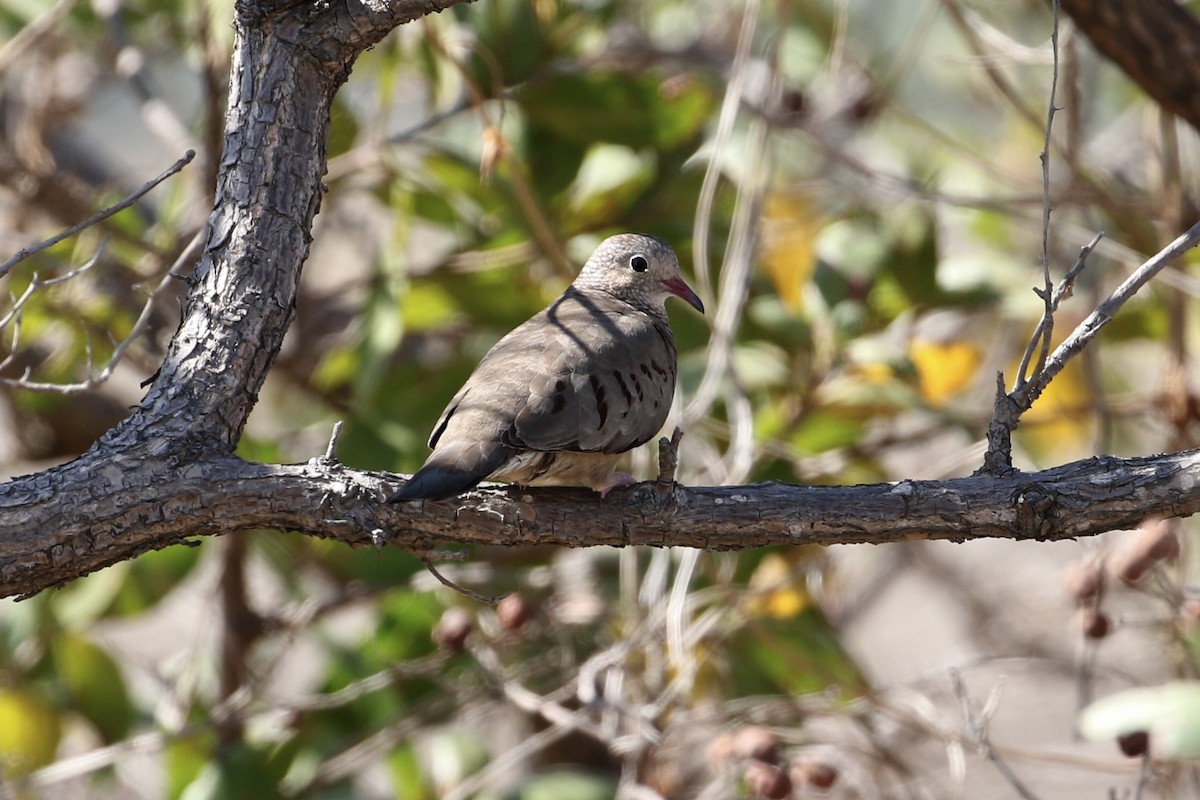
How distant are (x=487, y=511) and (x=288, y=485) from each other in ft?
1.17

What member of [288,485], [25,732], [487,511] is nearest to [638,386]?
[487,511]

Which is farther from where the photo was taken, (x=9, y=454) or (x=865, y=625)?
(x=865, y=625)

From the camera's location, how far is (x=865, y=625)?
6.88 metres

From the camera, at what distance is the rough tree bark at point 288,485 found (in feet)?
6.36

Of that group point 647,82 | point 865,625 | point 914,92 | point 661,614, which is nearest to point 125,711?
point 661,614

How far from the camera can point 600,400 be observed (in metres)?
2.61

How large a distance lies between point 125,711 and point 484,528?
94.4 inches

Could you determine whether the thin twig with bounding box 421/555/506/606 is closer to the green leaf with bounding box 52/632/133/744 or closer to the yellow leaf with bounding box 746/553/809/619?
the yellow leaf with bounding box 746/553/809/619

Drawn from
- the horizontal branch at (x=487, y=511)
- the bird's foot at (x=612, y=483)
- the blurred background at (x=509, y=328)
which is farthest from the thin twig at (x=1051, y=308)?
the blurred background at (x=509, y=328)

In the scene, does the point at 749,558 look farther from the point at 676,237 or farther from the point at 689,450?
the point at 676,237

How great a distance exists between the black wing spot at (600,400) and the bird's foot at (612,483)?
0.10m

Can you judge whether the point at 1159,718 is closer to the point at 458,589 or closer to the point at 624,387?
the point at 624,387

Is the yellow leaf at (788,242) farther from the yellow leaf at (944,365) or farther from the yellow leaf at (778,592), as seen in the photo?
the yellow leaf at (778,592)

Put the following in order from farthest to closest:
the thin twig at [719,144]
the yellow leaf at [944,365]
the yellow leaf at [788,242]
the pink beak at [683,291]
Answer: the yellow leaf at [788,242] → the yellow leaf at [944,365] → the thin twig at [719,144] → the pink beak at [683,291]
